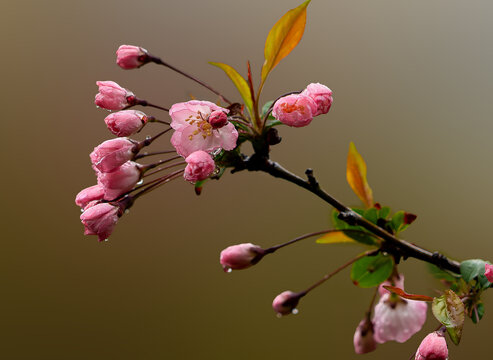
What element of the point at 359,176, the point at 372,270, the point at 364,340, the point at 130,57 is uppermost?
the point at 130,57

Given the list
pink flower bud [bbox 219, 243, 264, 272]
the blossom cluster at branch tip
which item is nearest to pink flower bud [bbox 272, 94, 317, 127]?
the blossom cluster at branch tip

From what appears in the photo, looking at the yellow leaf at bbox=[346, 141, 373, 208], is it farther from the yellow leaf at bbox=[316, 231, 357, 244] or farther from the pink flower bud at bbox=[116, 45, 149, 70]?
the pink flower bud at bbox=[116, 45, 149, 70]

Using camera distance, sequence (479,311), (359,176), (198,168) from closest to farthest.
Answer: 1. (198,168)
2. (479,311)
3. (359,176)

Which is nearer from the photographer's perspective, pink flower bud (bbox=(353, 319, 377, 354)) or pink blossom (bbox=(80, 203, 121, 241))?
pink blossom (bbox=(80, 203, 121, 241))

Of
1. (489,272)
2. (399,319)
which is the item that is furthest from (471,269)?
(399,319)

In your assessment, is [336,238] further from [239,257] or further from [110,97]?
[110,97]

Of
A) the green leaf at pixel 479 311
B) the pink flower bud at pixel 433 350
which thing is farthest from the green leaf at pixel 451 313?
the green leaf at pixel 479 311

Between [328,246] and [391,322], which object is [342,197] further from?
[391,322]
